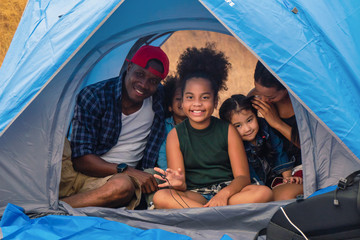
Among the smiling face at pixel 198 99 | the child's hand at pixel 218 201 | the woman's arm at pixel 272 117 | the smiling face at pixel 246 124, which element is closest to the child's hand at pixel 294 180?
the woman's arm at pixel 272 117

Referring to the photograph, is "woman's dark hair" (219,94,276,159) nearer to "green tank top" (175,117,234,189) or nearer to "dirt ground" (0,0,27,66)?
"green tank top" (175,117,234,189)

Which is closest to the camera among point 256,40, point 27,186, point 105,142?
point 256,40

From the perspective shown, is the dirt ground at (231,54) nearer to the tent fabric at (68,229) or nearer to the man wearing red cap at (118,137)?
the man wearing red cap at (118,137)

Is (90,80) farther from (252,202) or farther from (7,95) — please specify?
(252,202)

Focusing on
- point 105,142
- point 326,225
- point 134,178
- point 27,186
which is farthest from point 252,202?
point 27,186

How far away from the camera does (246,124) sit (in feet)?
8.06

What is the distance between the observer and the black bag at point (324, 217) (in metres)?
1.60

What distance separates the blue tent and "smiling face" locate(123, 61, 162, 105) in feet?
0.65

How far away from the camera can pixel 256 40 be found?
1797mm

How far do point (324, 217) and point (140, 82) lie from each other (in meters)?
1.32

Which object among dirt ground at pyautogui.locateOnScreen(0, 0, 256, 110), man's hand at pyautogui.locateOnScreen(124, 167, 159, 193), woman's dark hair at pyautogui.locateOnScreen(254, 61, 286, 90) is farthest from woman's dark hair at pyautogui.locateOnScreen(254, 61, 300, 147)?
man's hand at pyautogui.locateOnScreen(124, 167, 159, 193)

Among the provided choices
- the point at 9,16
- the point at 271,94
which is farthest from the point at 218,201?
the point at 9,16

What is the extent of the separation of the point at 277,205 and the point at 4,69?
1556 millimetres

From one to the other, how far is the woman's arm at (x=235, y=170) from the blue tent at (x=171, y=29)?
0.30ft
